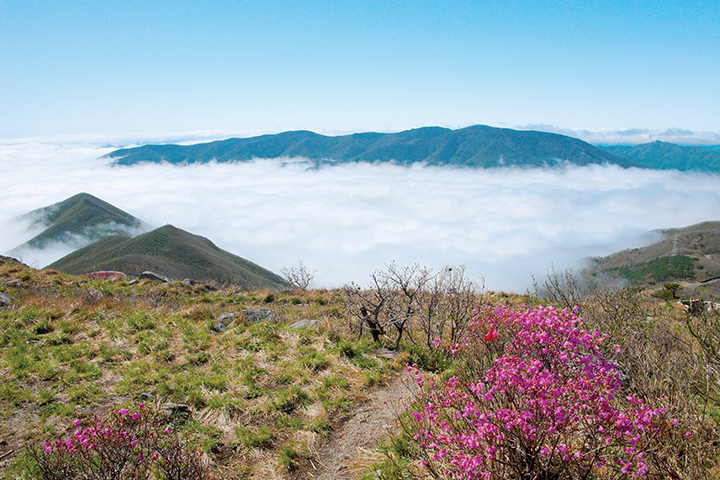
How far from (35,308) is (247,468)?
9360 mm

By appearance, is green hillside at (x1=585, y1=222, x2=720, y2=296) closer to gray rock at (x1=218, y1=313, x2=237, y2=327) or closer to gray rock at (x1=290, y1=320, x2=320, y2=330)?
gray rock at (x1=290, y1=320, x2=320, y2=330)

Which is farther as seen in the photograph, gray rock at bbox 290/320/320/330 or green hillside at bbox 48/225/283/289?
green hillside at bbox 48/225/283/289

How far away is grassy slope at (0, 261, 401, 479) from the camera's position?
5.02m

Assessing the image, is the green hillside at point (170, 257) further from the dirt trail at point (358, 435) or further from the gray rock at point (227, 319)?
the dirt trail at point (358, 435)

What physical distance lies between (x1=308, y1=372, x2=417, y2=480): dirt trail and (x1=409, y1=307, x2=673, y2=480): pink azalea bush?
118 cm

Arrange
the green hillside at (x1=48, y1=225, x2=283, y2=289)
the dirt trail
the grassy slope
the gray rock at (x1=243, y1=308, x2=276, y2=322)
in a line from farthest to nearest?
1. the green hillside at (x1=48, y1=225, x2=283, y2=289)
2. the gray rock at (x1=243, y1=308, x2=276, y2=322)
3. the grassy slope
4. the dirt trail

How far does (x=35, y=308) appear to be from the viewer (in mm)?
9875

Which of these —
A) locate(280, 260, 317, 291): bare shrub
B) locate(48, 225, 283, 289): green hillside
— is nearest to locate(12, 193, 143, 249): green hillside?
locate(48, 225, 283, 289): green hillside

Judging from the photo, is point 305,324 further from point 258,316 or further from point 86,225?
point 86,225

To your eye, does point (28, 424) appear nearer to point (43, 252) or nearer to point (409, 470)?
point (409, 470)

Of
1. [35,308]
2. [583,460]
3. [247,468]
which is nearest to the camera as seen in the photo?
[583,460]

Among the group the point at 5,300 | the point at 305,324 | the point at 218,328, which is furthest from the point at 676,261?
the point at 5,300

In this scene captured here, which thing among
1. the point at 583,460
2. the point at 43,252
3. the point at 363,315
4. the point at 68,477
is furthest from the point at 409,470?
the point at 43,252

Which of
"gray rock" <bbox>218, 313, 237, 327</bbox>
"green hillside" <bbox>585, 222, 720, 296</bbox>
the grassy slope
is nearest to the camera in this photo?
the grassy slope
